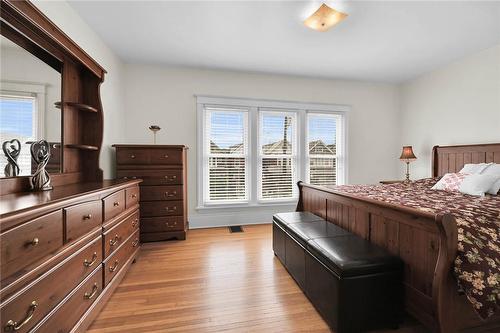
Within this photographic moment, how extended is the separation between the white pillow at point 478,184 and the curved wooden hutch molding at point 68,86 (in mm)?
3893

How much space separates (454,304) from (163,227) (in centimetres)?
302

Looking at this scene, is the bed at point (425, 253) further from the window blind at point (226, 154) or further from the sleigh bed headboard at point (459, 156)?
the window blind at point (226, 154)

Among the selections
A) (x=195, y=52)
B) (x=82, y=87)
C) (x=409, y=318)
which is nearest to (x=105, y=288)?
(x=82, y=87)

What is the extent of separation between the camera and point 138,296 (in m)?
1.96

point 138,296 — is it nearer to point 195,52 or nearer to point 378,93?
point 195,52

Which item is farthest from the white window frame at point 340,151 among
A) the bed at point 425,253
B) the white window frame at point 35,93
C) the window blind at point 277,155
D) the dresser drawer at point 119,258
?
the white window frame at point 35,93

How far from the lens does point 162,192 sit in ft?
10.4

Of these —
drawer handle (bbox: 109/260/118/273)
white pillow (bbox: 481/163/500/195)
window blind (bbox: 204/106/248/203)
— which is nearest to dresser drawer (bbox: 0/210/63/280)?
drawer handle (bbox: 109/260/118/273)

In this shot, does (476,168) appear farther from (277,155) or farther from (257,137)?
(257,137)

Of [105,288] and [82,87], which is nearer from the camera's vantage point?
A: [105,288]

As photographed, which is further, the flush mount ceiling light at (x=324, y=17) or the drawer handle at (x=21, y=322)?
the flush mount ceiling light at (x=324, y=17)

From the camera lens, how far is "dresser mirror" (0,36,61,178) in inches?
57.5

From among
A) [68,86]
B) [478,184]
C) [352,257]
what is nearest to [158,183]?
[68,86]

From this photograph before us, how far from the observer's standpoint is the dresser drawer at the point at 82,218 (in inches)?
53.2
